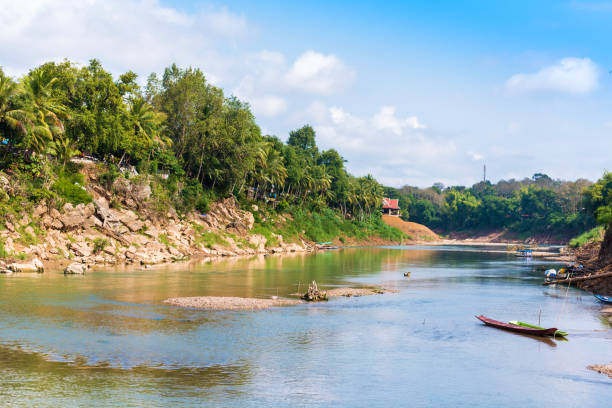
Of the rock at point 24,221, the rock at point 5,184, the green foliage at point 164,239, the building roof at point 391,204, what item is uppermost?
the building roof at point 391,204

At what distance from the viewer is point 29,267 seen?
49125mm

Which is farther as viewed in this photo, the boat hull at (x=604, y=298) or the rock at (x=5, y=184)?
the rock at (x=5, y=184)

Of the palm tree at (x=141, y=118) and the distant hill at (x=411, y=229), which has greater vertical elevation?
the palm tree at (x=141, y=118)

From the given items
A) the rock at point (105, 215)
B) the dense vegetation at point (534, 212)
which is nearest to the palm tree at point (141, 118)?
the rock at point (105, 215)

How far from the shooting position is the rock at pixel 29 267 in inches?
1899

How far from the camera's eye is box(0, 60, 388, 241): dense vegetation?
188 ft

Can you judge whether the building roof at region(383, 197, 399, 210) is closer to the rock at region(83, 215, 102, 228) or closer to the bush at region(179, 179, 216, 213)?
the bush at region(179, 179, 216, 213)

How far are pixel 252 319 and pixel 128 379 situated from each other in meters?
12.7

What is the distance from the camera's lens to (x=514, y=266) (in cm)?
7875

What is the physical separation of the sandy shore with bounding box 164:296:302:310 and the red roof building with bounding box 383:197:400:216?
448 ft

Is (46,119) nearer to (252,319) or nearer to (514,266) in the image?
(252,319)

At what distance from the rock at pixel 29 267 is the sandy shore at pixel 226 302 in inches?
692

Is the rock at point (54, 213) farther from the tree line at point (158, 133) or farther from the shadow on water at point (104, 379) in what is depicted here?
the shadow on water at point (104, 379)

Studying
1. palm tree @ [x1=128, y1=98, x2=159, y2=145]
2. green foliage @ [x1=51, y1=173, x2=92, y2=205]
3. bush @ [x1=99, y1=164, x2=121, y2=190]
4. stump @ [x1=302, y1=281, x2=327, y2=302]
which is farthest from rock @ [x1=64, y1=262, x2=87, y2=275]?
palm tree @ [x1=128, y1=98, x2=159, y2=145]
